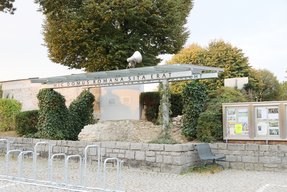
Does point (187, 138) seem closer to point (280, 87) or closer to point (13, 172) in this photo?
point (13, 172)

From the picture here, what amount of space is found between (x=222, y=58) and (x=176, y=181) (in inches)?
702

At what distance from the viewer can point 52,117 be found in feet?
48.8

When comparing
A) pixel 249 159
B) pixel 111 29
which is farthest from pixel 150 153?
pixel 111 29

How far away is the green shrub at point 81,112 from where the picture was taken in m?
15.9

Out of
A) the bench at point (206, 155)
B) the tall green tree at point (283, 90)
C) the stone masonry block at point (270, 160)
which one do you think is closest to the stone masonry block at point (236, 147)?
the bench at point (206, 155)

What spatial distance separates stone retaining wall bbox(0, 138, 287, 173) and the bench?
244 mm

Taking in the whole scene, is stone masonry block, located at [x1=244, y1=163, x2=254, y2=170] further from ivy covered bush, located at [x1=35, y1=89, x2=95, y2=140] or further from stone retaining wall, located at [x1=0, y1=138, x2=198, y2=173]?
ivy covered bush, located at [x1=35, y1=89, x2=95, y2=140]

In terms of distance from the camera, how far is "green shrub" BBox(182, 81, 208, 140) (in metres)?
13.3

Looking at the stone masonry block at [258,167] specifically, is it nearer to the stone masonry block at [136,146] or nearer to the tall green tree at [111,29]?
the stone masonry block at [136,146]

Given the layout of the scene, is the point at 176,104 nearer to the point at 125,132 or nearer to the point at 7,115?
the point at 125,132

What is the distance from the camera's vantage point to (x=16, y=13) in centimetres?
1744

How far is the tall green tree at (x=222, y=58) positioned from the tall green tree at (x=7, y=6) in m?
13.1

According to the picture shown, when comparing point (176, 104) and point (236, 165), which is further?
point (176, 104)

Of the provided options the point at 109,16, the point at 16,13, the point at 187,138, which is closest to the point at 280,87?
the point at 109,16
